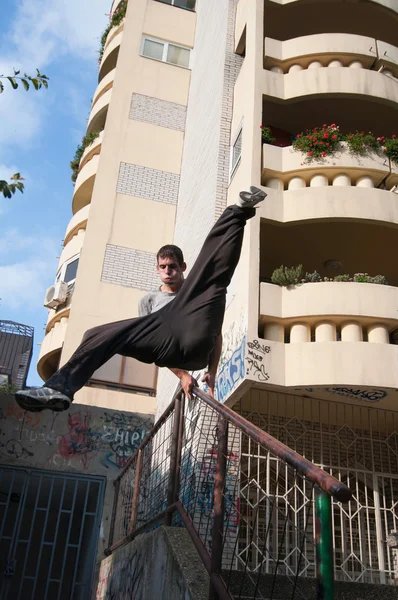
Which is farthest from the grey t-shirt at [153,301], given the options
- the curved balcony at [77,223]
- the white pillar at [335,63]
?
the curved balcony at [77,223]

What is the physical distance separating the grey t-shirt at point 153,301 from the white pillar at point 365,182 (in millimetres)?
8083

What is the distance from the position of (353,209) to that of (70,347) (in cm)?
727

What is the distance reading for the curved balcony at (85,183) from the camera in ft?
58.0

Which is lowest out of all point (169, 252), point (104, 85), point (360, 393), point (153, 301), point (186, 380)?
point (186, 380)

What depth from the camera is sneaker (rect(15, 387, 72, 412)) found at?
3295 millimetres

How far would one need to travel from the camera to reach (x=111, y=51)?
19.8 m

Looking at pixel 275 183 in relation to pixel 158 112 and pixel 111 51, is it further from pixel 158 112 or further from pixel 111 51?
pixel 111 51

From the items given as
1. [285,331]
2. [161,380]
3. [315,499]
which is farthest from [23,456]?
[315,499]

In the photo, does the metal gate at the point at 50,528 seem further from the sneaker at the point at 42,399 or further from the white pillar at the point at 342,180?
the white pillar at the point at 342,180

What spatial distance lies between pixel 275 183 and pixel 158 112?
7.93 metres

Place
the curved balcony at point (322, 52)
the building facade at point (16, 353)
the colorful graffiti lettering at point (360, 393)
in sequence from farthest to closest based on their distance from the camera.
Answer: the building facade at point (16, 353), the curved balcony at point (322, 52), the colorful graffiti lettering at point (360, 393)

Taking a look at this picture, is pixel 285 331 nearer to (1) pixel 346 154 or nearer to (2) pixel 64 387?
(1) pixel 346 154

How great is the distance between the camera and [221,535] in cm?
351

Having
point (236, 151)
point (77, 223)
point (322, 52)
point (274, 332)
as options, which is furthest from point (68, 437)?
point (322, 52)
